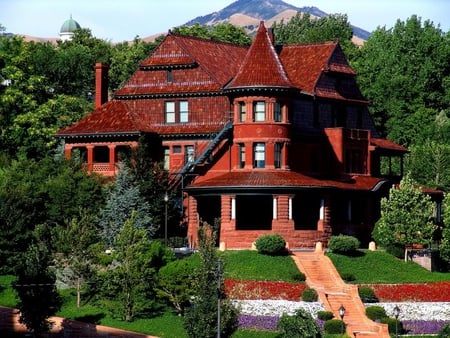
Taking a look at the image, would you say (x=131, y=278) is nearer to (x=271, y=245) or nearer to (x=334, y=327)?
(x=334, y=327)

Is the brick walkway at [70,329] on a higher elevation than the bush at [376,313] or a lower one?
lower

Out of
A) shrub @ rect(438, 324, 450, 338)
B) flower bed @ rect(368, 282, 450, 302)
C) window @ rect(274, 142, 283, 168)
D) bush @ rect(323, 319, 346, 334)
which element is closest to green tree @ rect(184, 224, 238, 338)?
bush @ rect(323, 319, 346, 334)

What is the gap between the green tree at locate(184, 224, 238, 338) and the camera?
215ft

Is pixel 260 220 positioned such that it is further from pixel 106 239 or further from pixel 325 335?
pixel 325 335

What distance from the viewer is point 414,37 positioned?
433 feet

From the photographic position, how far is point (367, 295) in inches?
2975

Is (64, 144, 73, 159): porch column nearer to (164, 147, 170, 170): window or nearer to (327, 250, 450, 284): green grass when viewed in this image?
(164, 147, 170, 170): window

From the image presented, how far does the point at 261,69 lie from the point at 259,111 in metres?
2.50

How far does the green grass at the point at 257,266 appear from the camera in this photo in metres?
76.6

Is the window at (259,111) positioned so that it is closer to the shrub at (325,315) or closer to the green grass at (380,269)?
the green grass at (380,269)

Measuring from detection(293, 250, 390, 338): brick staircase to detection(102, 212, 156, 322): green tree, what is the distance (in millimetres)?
8757

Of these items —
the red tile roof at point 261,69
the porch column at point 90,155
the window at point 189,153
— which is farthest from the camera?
the window at point 189,153

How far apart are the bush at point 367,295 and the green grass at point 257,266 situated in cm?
358

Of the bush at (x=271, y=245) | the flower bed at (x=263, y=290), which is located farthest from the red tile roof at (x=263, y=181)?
the flower bed at (x=263, y=290)
